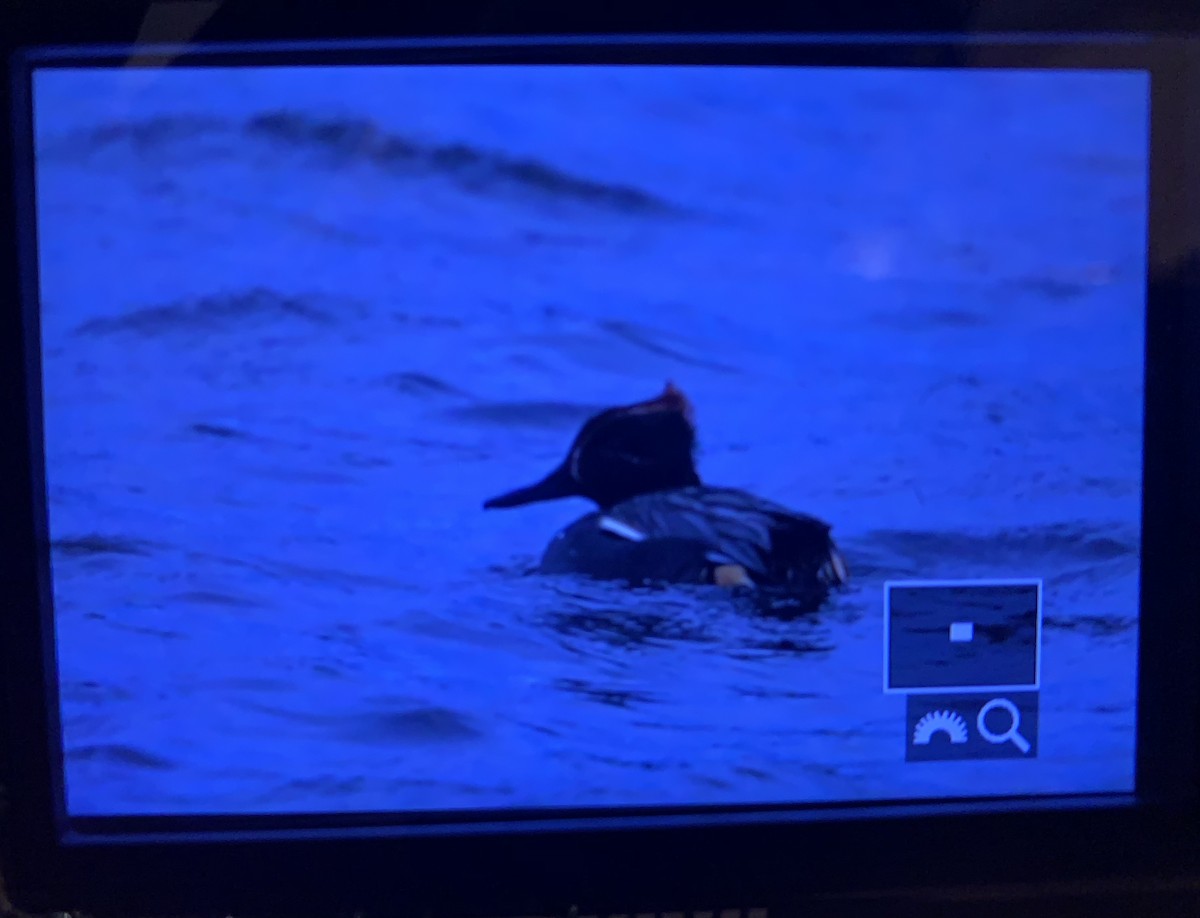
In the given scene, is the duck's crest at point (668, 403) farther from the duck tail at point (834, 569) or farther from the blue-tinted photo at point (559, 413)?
the duck tail at point (834, 569)

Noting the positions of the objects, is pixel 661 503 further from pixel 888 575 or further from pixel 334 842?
pixel 334 842

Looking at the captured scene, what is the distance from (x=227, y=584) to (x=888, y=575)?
39 centimetres

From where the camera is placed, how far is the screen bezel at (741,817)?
0.57 meters

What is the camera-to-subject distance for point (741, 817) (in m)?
0.60

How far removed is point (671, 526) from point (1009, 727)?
0.80ft

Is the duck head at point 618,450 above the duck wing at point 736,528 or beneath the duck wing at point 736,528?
above

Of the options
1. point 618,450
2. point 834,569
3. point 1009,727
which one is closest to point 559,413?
point 618,450

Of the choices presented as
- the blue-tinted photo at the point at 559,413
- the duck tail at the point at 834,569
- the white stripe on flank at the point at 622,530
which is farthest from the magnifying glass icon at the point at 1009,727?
the white stripe on flank at the point at 622,530

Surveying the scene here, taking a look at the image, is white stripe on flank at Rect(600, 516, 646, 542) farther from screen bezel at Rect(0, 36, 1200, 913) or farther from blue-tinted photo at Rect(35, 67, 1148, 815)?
screen bezel at Rect(0, 36, 1200, 913)

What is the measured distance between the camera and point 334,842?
0.59 m

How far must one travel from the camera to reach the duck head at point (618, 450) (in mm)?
572

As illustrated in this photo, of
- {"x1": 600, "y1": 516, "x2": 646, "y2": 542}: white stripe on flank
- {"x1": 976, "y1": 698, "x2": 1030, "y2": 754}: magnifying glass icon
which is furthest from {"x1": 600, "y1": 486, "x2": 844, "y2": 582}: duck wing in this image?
{"x1": 976, "y1": 698, "x2": 1030, "y2": 754}: magnifying glass icon

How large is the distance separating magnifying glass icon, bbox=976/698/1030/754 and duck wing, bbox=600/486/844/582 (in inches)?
4.9

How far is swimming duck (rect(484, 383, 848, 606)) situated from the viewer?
57cm
